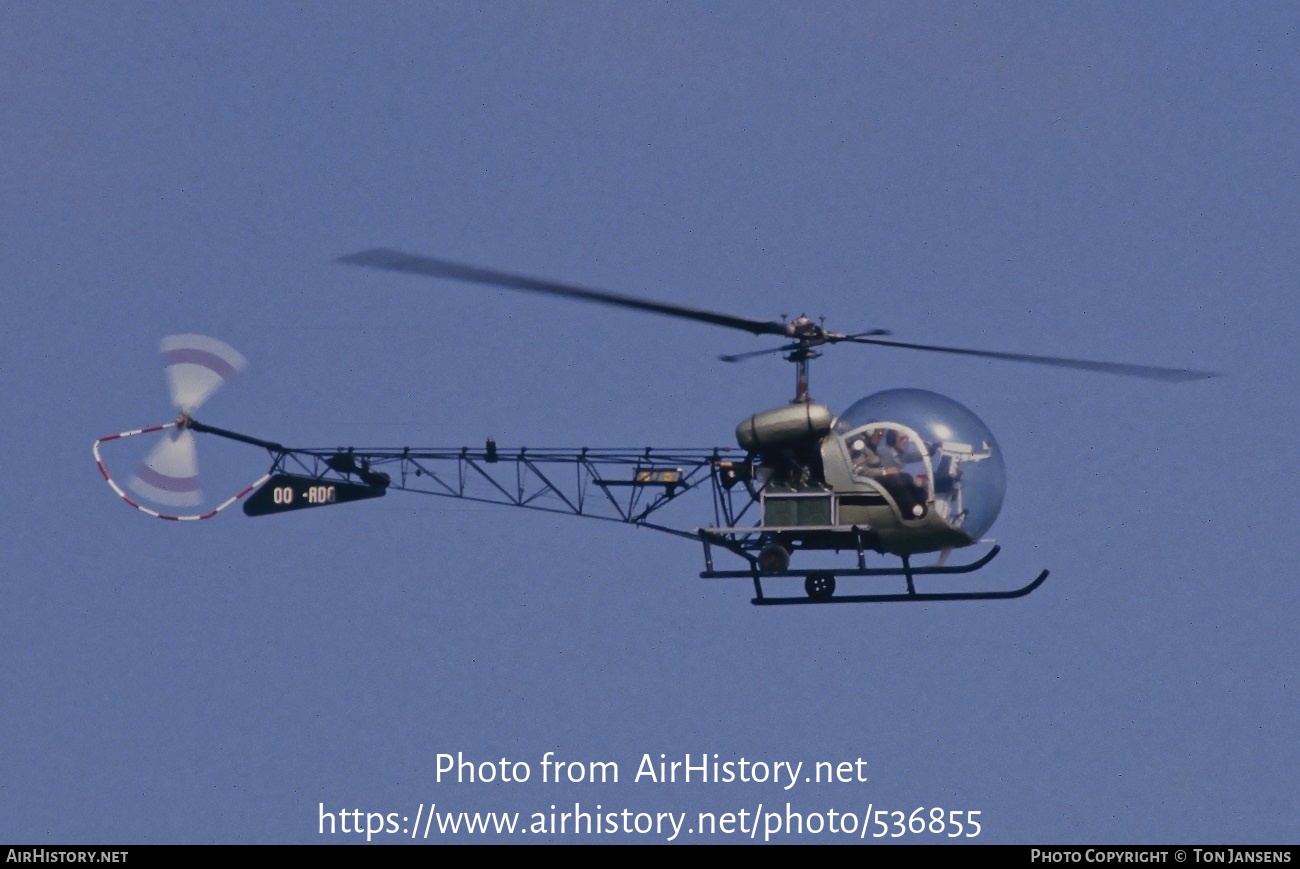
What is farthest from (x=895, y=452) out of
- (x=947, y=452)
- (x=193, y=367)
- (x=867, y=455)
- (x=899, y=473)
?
(x=193, y=367)

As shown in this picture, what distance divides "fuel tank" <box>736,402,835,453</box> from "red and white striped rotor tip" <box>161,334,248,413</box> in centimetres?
823

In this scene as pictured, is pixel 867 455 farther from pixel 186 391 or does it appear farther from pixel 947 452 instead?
pixel 186 391

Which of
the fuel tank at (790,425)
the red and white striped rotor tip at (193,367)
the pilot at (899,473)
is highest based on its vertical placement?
the red and white striped rotor tip at (193,367)

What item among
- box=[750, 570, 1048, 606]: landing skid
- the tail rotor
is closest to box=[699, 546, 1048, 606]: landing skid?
box=[750, 570, 1048, 606]: landing skid

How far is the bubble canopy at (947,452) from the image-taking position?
2548 centimetres

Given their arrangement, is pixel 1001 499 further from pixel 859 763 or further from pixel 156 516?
pixel 156 516

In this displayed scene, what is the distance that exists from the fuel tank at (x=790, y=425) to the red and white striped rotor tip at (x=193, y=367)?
8.23 m

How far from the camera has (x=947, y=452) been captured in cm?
2552

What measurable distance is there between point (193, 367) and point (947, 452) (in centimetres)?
1125

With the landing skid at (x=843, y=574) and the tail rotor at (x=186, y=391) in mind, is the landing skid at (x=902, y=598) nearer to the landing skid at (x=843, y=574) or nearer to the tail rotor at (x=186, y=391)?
the landing skid at (x=843, y=574)

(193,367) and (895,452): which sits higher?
(193,367)

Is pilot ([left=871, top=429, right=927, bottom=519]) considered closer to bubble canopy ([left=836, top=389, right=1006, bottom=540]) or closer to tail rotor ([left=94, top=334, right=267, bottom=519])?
bubble canopy ([left=836, top=389, right=1006, bottom=540])

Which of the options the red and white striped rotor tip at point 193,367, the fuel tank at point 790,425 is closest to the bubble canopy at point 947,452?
the fuel tank at point 790,425

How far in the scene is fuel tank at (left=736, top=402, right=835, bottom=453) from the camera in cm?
2594
